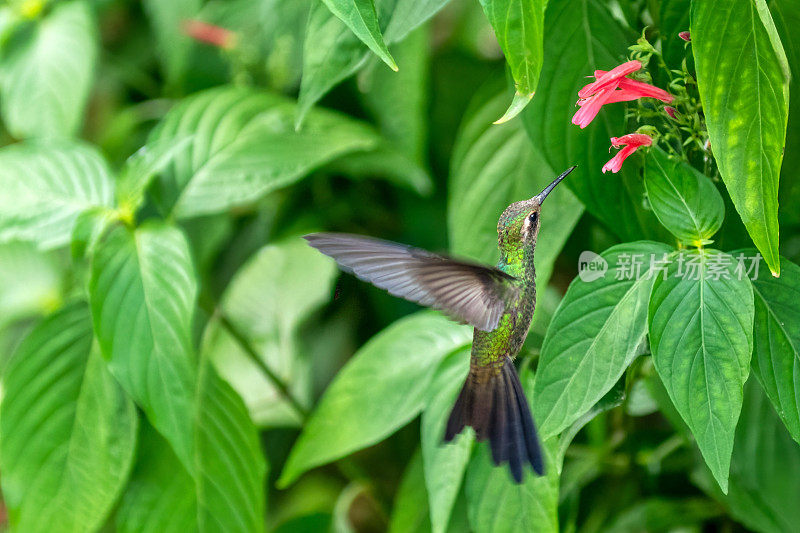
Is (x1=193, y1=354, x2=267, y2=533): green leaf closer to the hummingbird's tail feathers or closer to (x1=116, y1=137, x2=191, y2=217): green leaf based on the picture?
(x1=116, y1=137, x2=191, y2=217): green leaf

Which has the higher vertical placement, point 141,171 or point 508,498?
point 141,171

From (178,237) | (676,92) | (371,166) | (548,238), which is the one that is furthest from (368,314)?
(676,92)

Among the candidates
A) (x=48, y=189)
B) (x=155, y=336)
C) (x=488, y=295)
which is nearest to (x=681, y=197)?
(x=488, y=295)

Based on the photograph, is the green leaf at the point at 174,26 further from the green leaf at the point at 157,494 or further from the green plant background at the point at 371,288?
the green leaf at the point at 157,494

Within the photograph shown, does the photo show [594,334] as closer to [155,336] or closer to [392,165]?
[155,336]

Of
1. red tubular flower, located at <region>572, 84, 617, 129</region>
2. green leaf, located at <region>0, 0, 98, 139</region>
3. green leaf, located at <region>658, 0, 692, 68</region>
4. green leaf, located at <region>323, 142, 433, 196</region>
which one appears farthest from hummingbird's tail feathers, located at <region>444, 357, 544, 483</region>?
green leaf, located at <region>0, 0, 98, 139</region>

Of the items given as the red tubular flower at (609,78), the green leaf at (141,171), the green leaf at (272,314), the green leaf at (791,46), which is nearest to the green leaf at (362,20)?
the red tubular flower at (609,78)
